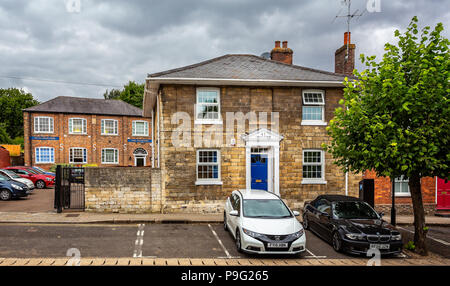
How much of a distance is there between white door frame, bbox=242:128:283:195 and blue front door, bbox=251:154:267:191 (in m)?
0.22

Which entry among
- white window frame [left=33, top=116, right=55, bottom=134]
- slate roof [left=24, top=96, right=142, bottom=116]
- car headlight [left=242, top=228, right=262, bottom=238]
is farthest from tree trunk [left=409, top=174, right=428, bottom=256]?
white window frame [left=33, top=116, right=55, bottom=134]

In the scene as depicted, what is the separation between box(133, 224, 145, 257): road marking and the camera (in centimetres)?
829

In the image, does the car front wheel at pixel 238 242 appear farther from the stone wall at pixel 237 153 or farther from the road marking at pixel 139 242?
the stone wall at pixel 237 153

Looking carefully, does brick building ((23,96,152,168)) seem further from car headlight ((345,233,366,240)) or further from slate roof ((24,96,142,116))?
car headlight ((345,233,366,240))

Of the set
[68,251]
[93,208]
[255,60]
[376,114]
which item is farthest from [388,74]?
[93,208]

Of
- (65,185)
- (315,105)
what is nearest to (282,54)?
(315,105)

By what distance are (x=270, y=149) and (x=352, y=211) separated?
537cm

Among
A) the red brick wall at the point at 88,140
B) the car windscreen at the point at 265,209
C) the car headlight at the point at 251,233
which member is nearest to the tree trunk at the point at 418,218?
the car windscreen at the point at 265,209

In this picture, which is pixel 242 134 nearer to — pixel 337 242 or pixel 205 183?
pixel 205 183

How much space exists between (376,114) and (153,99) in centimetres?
1241

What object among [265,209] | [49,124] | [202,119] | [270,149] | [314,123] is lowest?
[265,209]

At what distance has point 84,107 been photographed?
34.5 meters

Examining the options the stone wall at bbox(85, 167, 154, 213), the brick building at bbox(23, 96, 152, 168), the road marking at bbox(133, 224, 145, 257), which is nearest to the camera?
the road marking at bbox(133, 224, 145, 257)

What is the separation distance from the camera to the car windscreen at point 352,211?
9.67 meters
